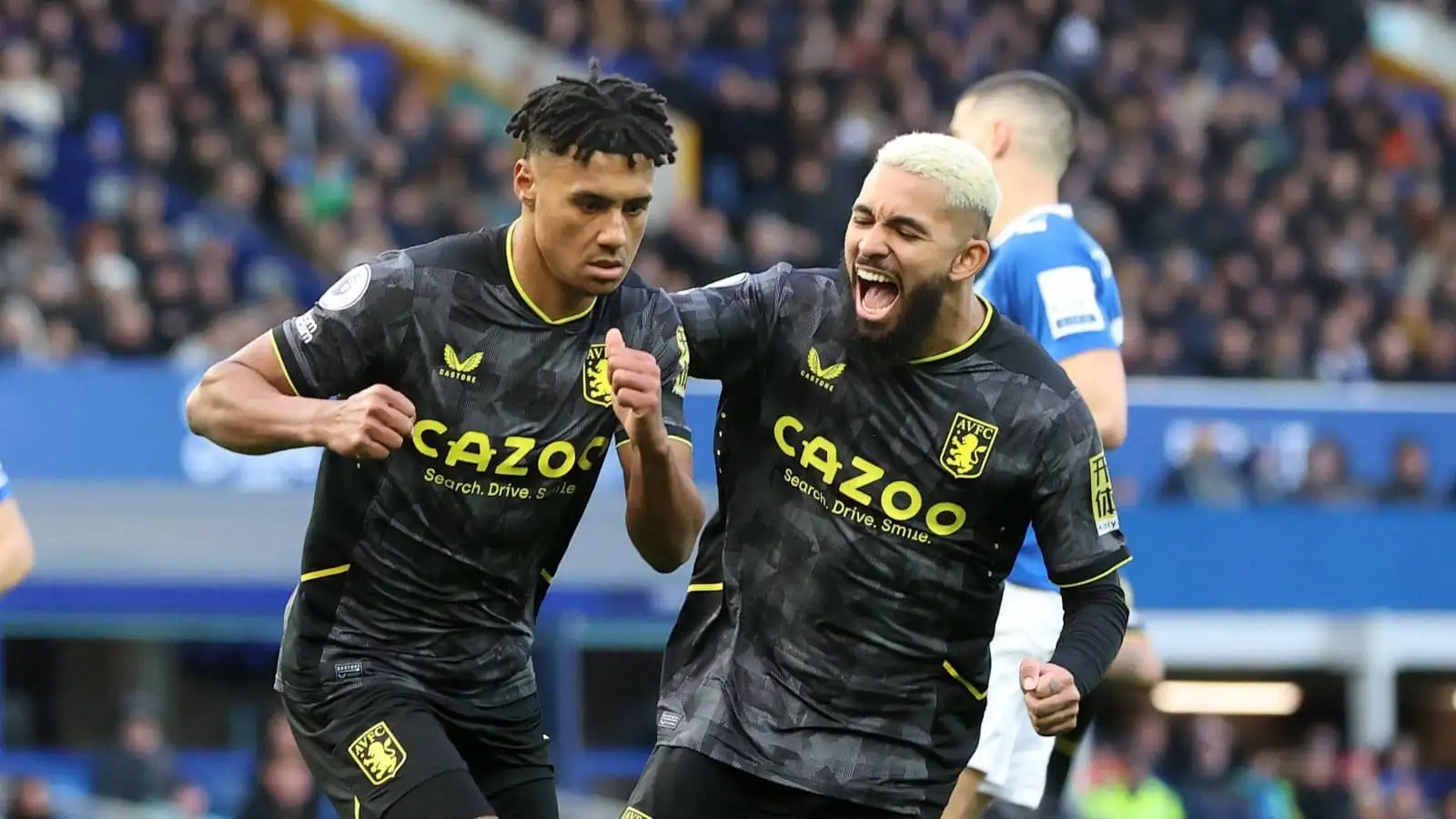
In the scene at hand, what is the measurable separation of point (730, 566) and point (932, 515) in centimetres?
53

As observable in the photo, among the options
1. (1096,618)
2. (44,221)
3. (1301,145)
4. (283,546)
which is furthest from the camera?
(1301,145)

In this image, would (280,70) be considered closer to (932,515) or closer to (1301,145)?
(1301,145)

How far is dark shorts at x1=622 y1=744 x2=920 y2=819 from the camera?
19.1 feet

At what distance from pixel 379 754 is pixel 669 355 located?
1.16 meters

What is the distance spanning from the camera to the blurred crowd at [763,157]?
53.0 ft

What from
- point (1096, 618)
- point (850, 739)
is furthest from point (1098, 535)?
point (850, 739)

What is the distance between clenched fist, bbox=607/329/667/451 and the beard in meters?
0.64

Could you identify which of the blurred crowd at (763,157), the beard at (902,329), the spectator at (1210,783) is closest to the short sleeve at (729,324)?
the beard at (902,329)

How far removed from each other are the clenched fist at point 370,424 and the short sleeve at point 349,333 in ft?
1.17

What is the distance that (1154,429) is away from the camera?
17438 mm

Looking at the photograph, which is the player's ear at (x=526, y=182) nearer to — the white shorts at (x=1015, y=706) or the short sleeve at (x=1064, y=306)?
the short sleeve at (x=1064, y=306)

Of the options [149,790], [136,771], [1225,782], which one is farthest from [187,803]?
[1225,782]

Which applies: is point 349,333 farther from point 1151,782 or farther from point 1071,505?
point 1151,782

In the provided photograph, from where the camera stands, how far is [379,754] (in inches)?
221
